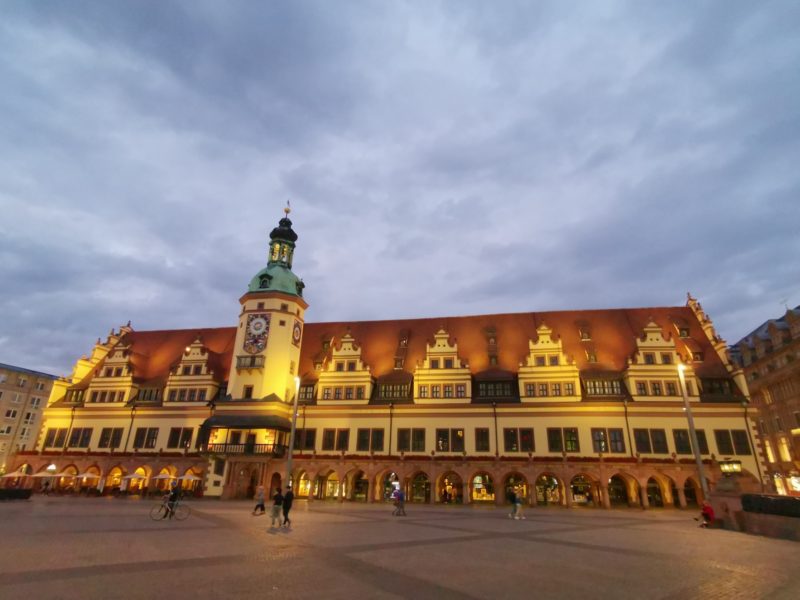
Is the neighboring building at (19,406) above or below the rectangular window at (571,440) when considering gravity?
above

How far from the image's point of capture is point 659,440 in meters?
39.1

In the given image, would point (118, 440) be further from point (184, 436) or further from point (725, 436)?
point (725, 436)

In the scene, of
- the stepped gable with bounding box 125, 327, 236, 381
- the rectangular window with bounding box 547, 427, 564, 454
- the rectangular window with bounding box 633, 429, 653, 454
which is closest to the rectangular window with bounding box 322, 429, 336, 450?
the stepped gable with bounding box 125, 327, 236, 381

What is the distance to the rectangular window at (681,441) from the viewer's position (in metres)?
38.4

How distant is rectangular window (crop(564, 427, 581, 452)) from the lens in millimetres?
39781

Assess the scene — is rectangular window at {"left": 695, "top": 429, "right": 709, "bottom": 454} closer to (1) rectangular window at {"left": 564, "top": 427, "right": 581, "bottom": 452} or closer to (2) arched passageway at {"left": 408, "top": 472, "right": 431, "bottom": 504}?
(1) rectangular window at {"left": 564, "top": 427, "right": 581, "bottom": 452}

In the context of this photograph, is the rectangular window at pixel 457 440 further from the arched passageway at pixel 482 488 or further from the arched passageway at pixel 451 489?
the arched passageway at pixel 482 488

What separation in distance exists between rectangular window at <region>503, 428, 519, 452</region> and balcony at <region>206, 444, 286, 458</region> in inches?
828

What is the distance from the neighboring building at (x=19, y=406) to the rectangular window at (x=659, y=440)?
87.0m

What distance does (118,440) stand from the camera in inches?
1928

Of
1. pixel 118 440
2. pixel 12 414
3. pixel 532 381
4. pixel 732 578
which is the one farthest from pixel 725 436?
pixel 12 414

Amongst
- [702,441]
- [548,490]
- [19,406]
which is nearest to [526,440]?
[548,490]

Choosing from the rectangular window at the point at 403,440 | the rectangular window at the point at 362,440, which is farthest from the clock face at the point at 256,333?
the rectangular window at the point at 403,440

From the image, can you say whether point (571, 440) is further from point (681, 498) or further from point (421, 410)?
point (421, 410)
